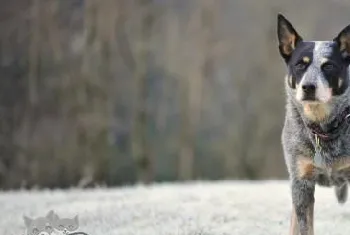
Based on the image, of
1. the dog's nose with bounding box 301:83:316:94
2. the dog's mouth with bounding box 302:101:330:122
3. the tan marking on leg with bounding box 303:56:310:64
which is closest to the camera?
the dog's nose with bounding box 301:83:316:94

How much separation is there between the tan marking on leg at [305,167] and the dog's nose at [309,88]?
0.42m

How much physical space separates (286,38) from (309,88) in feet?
1.45

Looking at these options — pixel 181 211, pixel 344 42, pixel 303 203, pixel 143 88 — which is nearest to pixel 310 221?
pixel 303 203

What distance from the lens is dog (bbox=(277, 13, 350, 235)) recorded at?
3801mm

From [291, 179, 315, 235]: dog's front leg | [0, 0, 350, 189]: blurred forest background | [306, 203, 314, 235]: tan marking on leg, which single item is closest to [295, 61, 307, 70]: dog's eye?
[291, 179, 315, 235]: dog's front leg

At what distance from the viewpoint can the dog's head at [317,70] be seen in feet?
12.4

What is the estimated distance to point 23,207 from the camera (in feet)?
19.4

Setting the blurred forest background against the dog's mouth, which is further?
the blurred forest background

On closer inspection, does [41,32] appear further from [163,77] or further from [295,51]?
[295,51]

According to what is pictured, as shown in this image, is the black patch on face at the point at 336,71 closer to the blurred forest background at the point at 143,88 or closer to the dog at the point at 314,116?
the dog at the point at 314,116

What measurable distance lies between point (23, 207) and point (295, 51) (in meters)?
2.91

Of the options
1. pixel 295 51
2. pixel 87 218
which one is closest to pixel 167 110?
pixel 87 218

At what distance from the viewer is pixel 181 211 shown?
5281mm

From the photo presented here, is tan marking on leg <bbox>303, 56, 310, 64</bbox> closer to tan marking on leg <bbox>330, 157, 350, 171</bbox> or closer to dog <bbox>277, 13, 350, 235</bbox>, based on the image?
dog <bbox>277, 13, 350, 235</bbox>
